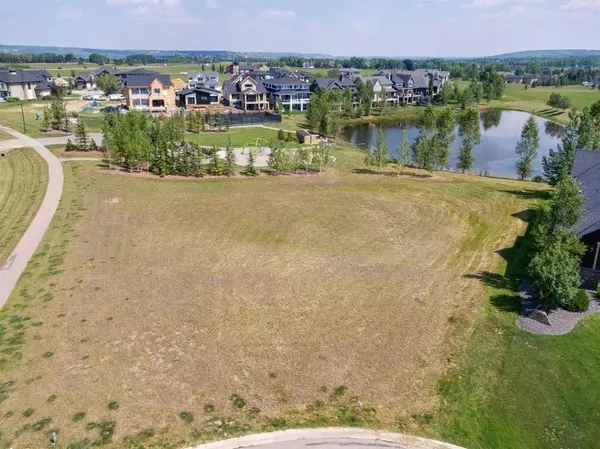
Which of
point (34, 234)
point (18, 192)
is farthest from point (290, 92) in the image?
point (34, 234)

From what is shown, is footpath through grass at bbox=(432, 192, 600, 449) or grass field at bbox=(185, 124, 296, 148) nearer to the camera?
footpath through grass at bbox=(432, 192, 600, 449)

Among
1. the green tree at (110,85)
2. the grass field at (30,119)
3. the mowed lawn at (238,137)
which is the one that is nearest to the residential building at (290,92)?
the mowed lawn at (238,137)

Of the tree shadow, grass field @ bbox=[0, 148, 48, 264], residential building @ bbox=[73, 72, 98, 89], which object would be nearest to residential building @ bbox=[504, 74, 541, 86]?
residential building @ bbox=[73, 72, 98, 89]

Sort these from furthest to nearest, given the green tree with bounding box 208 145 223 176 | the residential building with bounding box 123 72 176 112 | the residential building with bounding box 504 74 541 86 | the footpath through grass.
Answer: the residential building with bounding box 504 74 541 86 → the residential building with bounding box 123 72 176 112 → the green tree with bounding box 208 145 223 176 → the footpath through grass

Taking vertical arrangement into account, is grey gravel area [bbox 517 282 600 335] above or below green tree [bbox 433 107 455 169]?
below

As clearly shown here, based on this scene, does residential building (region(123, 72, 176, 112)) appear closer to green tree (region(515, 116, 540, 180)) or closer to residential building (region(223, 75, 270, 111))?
residential building (region(223, 75, 270, 111))

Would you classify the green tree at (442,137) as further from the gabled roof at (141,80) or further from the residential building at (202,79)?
the residential building at (202,79)
